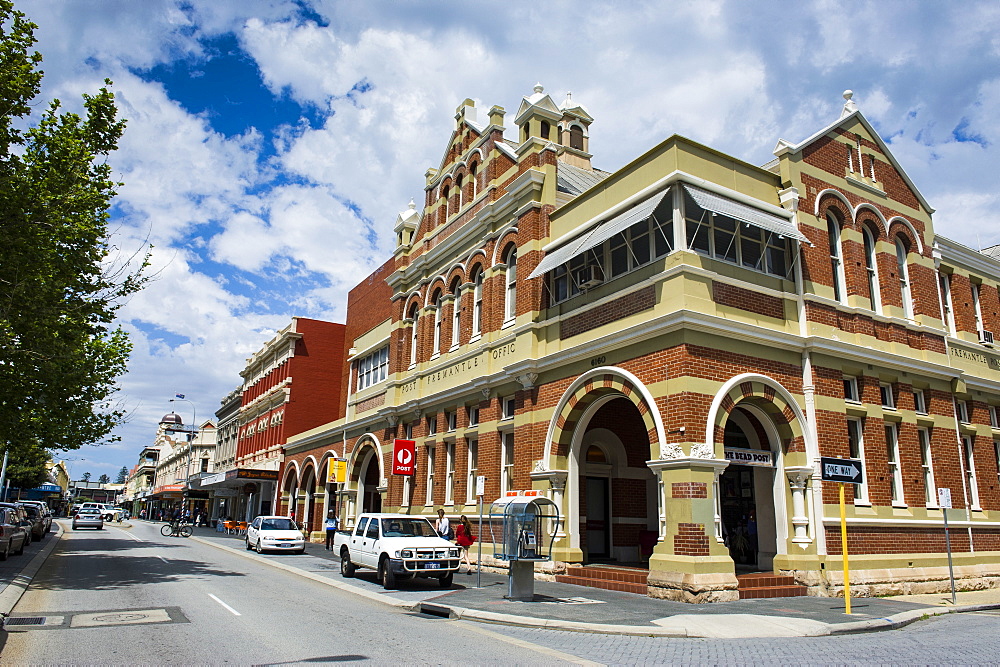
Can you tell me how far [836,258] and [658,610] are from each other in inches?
427

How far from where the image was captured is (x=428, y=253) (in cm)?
2673

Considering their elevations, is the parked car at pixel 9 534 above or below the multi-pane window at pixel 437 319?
below

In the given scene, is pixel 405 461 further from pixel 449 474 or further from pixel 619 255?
pixel 619 255

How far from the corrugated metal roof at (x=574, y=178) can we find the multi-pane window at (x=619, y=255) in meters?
3.33

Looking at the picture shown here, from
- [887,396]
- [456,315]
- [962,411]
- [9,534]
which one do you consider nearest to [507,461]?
[456,315]

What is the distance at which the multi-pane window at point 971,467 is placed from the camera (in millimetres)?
19562

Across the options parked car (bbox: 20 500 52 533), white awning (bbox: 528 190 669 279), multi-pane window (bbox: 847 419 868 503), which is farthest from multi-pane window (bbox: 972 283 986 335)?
parked car (bbox: 20 500 52 533)

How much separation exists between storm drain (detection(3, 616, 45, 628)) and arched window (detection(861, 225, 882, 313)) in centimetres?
1943

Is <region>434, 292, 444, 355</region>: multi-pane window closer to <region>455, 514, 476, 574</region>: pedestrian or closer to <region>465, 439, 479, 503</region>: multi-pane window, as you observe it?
<region>465, 439, 479, 503</region>: multi-pane window

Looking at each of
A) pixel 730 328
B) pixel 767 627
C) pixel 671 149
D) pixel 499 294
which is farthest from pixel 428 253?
pixel 767 627

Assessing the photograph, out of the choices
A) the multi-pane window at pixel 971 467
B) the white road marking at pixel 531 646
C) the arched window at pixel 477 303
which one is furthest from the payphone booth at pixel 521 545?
the multi-pane window at pixel 971 467

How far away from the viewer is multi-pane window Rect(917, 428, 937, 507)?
18.2 meters

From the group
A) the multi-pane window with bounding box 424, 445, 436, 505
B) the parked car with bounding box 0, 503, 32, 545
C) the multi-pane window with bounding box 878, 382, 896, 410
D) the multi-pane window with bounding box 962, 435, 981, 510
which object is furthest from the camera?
the multi-pane window with bounding box 424, 445, 436, 505

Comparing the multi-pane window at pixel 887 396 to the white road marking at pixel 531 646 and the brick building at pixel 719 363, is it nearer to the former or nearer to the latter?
the brick building at pixel 719 363
